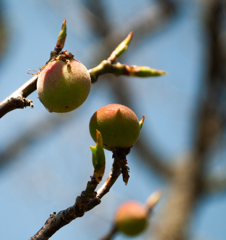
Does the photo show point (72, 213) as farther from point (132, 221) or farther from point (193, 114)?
point (193, 114)

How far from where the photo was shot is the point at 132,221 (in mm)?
1644

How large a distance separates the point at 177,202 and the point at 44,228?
5.81m

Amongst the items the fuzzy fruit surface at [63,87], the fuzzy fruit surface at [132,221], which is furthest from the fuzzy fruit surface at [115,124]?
the fuzzy fruit surface at [132,221]

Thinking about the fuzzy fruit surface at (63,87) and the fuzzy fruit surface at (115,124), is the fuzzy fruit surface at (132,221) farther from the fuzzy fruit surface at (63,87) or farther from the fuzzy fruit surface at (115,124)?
the fuzzy fruit surface at (63,87)

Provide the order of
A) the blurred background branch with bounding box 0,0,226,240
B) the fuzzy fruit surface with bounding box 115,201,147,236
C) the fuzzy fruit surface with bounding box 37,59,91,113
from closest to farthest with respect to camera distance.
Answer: the fuzzy fruit surface with bounding box 37,59,91,113 < the fuzzy fruit surface with bounding box 115,201,147,236 < the blurred background branch with bounding box 0,0,226,240

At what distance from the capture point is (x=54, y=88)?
1.00m

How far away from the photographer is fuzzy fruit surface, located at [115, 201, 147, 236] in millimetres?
1625

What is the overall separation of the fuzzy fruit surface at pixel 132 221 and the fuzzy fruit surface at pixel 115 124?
27.5 inches

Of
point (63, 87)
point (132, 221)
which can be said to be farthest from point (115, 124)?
point (132, 221)

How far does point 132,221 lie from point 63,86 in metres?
0.93

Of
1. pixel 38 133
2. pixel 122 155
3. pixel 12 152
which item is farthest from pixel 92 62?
pixel 122 155

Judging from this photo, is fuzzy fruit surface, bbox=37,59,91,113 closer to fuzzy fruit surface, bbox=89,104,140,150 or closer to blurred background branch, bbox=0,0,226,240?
fuzzy fruit surface, bbox=89,104,140,150

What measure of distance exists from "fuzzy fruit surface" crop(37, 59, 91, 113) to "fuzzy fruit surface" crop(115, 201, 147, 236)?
829 mm

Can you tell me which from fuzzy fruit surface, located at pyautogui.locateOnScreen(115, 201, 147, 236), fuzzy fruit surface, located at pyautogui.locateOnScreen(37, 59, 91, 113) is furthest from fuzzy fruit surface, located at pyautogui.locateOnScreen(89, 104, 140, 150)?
fuzzy fruit surface, located at pyautogui.locateOnScreen(115, 201, 147, 236)
